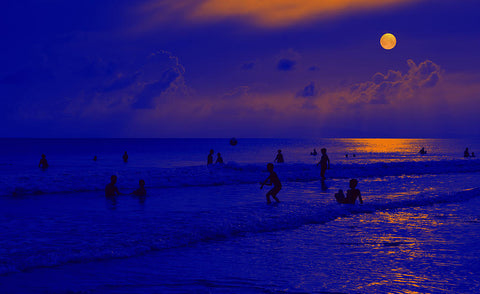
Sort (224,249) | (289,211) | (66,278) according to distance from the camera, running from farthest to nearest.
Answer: (289,211) → (224,249) → (66,278)

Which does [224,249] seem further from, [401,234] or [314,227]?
[401,234]

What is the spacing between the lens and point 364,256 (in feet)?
30.3

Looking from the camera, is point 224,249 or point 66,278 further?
point 224,249

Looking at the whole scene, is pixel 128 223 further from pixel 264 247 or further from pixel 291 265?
pixel 291 265

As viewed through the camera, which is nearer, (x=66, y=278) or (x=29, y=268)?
(x=66, y=278)

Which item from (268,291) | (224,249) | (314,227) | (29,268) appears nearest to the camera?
(268,291)

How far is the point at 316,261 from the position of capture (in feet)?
29.2

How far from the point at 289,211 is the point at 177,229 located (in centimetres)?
479

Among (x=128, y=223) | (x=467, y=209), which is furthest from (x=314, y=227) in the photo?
(x=467, y=209)

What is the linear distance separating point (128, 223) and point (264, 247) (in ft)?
16.6

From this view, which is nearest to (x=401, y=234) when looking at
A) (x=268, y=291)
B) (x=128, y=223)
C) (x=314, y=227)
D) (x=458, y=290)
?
(x=314, y=227)

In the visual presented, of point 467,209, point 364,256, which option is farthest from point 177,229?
point 467,209

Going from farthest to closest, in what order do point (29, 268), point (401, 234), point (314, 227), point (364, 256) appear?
point (314, 227)
point (401, 234)
point (364, 256)
point (29, 268)

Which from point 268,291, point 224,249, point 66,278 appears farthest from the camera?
point 224,249
